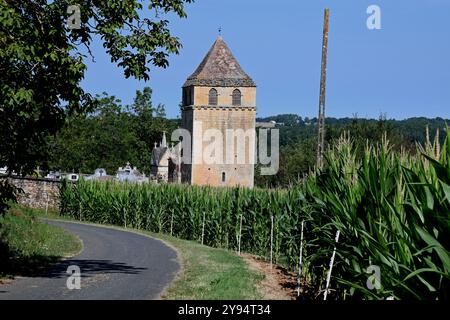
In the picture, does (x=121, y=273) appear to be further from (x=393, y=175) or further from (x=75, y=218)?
(x=75, y=218)

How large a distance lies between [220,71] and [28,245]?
206ft

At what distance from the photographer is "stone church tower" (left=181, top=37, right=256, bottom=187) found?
3290 inches

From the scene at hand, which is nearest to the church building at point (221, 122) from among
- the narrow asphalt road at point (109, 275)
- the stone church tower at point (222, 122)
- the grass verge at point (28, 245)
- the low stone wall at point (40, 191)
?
the stone church tower at point (222, 122)

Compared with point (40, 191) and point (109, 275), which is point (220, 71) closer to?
point (40, 191)

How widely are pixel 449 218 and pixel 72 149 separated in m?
83.2

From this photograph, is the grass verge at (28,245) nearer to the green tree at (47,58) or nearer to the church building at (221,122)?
the green tree at (47,58)

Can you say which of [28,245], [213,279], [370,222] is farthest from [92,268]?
[370,222]

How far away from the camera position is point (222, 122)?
85062 millimetres

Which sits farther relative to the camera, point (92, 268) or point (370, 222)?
point (92, 268)

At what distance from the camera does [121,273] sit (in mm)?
18750

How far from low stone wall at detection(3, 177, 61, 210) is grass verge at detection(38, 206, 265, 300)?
102 feet

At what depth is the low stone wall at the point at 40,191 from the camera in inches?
2195

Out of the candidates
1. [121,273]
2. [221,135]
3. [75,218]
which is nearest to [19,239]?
[121,273]

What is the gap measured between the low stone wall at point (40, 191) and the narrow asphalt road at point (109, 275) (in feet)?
83.1
